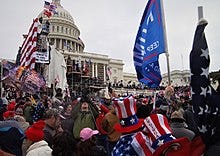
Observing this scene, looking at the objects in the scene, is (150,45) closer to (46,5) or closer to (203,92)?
(203,92)

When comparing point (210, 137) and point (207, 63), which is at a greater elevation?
point (207, 63)

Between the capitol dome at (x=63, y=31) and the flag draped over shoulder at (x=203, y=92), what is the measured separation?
230 feet

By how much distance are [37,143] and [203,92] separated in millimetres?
2067

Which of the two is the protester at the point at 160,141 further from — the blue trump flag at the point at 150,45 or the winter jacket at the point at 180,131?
the blue trump flag at the point at 150,45

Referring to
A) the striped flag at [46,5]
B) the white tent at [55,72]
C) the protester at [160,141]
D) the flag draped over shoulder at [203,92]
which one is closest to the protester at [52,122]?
the protester at [160,141]

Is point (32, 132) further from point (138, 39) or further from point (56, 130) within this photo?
point (138, 39)

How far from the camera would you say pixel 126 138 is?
8.48 ft

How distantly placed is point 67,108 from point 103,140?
78.0 inches

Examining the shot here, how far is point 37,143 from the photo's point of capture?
3160 mm

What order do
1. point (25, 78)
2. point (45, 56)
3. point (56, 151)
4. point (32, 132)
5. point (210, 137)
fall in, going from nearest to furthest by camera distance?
Result: 1. point (210, 137)
2. point (56, 151)
3. point (32, 132)
4. point (25, 78)
5. point (45, 56)

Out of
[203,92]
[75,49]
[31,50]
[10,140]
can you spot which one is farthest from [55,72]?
[75,49]

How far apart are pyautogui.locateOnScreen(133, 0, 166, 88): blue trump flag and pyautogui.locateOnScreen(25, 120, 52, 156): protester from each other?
82.5 inches

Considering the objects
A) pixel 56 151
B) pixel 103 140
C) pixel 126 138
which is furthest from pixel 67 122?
pixel 126 138

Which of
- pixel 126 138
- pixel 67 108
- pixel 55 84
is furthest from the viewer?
pixel 55 84
